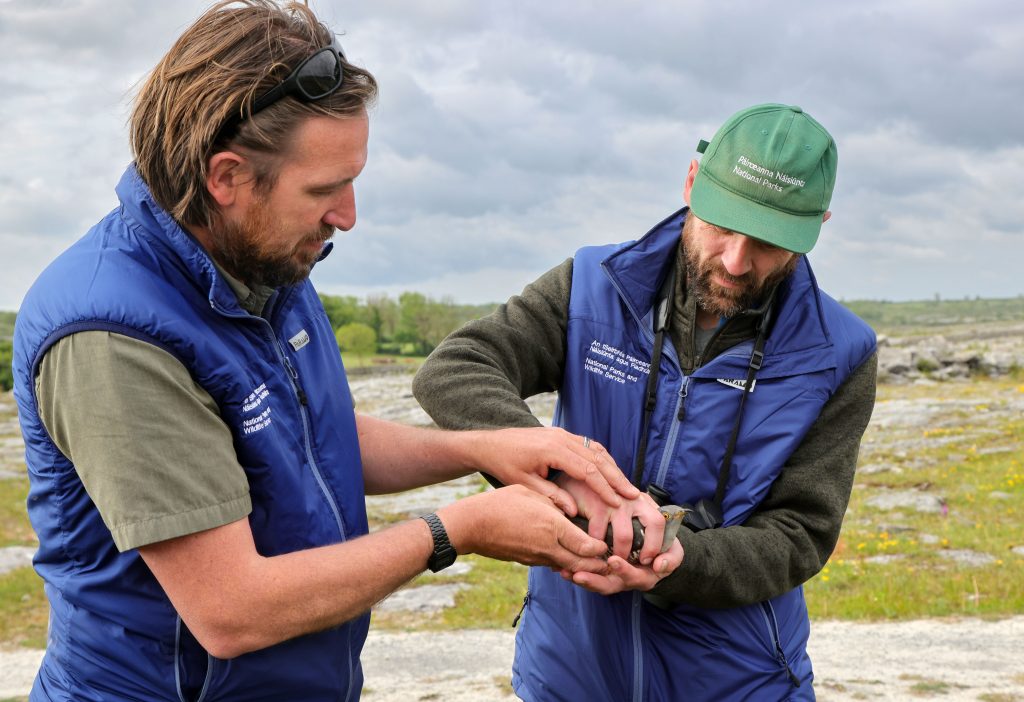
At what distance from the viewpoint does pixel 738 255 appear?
3.71 metres

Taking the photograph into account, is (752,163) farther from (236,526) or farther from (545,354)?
(236,526)

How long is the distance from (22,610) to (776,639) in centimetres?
1228

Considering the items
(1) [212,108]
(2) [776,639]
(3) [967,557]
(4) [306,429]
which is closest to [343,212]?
(1) [212,108]

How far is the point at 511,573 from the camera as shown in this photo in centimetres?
1354

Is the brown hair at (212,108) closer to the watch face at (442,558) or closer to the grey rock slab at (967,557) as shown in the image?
the watch face at (442,558)

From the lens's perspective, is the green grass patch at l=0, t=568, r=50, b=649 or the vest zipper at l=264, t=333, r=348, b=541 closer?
the vest zipper at l=264, t=333, r=348, b=541

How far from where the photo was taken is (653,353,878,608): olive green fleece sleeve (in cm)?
357

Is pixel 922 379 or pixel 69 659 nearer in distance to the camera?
pixel 69 659

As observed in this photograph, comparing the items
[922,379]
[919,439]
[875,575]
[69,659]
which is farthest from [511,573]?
[922,379]

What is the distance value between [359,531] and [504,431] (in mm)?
750

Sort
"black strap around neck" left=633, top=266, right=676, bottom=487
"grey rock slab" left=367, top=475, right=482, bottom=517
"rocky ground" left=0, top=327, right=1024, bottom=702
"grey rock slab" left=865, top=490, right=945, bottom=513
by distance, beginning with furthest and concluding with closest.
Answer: "grey rock slab" left=367, top=475, right=482, bottom=517, "grey rock slab" left=865, top=490, right=945, bottom=513, "rocky ground" left=0, top=327, right=1024, bottom=702, "black strap around neck" left=633, top=266, right=676, bottom=487

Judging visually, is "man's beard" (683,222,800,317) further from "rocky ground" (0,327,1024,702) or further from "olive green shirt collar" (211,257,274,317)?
"rocky ground" (0,327,1024,702)

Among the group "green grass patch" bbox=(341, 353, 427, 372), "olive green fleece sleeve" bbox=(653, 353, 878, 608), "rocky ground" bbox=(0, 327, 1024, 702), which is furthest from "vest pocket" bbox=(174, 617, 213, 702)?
"green grass patch" bbox=(341, 353, 427, 372)

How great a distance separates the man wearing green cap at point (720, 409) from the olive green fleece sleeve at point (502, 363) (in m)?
0.01
